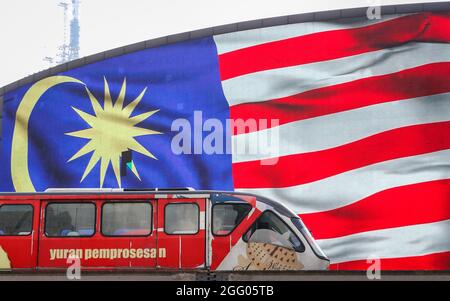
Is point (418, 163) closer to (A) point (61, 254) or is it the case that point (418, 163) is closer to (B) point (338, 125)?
(B) point (338, 125)

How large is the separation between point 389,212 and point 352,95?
180 inches

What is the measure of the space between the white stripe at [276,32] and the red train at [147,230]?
11.5 m

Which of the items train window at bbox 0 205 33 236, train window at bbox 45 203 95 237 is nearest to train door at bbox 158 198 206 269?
train window at bbox 45 203 95 237

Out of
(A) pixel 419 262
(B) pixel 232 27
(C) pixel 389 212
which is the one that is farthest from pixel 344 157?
(B) pixel 232 27

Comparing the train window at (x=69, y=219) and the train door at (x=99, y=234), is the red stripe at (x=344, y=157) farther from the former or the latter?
the train window at (x=69, y=219)

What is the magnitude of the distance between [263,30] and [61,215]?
511 inches

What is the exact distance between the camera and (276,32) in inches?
977

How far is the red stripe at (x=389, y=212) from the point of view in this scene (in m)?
23.4

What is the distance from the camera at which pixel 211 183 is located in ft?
80.4

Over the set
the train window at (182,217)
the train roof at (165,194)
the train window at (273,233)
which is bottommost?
the train window at (273,233)

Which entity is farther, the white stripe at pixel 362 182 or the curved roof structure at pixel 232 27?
the curved roof structure at pixel 232 27

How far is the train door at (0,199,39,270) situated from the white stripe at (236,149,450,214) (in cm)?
1130

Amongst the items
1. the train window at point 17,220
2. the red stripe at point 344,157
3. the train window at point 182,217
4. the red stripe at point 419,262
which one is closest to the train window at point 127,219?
the train window at point 182,217

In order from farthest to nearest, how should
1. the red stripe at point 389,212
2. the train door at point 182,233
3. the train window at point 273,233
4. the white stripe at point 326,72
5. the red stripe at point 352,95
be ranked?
the white stripe at point 326,72 → the red stripe at point 352,95 → the red stripe at point 389,212 → the train door at point 182,233 → the train window at point 273,233
